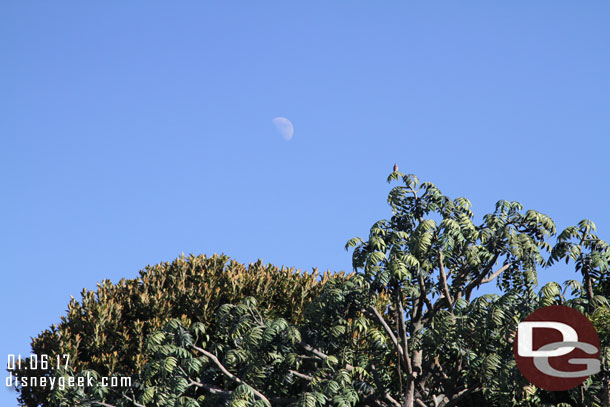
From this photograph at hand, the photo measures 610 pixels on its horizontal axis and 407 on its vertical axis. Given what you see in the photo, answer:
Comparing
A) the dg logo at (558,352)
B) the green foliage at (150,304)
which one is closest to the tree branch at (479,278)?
the dg logo at (558,352)

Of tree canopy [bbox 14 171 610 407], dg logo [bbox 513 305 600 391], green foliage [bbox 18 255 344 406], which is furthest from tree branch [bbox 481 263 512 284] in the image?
green foliage [bbox 18 255 344 406]

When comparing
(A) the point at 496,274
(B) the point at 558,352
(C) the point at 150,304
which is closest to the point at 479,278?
(A) the point at 496,274

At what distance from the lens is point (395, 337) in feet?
72.9

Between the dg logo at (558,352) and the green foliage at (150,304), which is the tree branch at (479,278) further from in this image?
the green foliage at (150,304)

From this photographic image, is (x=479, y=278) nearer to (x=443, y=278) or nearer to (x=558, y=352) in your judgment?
(x=443, y=278)

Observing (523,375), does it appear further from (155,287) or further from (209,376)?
(155,287)

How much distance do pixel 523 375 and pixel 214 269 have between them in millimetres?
12003

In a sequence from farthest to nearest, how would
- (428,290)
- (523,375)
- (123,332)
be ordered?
(123,332) < (428,290) < (523,375)

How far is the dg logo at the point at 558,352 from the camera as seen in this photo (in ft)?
62.4

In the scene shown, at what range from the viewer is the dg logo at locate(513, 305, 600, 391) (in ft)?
62.4

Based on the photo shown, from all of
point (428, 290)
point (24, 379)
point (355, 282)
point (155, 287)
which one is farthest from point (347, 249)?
point (24, 379)

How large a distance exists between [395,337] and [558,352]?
485 cm

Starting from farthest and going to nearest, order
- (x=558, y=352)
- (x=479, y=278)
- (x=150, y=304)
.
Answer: (x=150, y=304) < (x=479, y=278) < (x=558, y=352)

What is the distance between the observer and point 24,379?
25.2 metres
